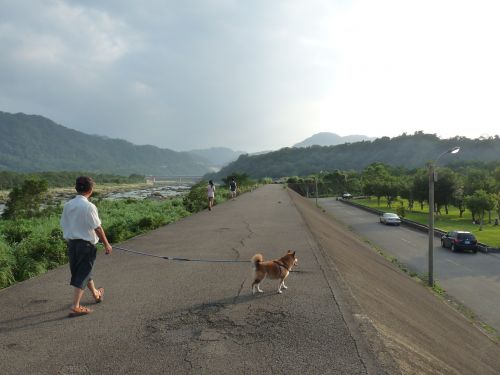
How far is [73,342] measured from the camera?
438 centimetres

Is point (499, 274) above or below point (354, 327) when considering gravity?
below

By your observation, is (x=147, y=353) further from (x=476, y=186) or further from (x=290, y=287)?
(x=476, y=186)

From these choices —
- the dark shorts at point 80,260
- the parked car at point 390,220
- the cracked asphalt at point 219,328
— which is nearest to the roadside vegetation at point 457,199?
the parked car at point 390,220

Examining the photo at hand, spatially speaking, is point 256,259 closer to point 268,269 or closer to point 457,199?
point 268,269

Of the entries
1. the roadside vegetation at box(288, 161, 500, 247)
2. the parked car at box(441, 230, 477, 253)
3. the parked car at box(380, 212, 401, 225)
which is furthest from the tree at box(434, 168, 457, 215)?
the parked car at box(441, 230, 477, 253)

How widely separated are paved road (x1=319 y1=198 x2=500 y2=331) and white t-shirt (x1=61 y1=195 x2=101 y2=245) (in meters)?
11.8

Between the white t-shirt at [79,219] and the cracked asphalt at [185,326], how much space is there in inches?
43.9

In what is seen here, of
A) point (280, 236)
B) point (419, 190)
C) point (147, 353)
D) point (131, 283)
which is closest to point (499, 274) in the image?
point (280, 236)

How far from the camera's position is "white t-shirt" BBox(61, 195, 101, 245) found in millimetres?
4871

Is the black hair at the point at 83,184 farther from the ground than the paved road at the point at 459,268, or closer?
farther from the ground

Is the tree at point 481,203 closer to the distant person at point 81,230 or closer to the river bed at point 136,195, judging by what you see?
the river bed at point 136,195

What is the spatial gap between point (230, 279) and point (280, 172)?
19275 centimetres

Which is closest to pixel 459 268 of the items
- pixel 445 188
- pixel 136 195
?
pixel 445 188

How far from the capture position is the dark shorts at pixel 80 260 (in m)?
4.94
